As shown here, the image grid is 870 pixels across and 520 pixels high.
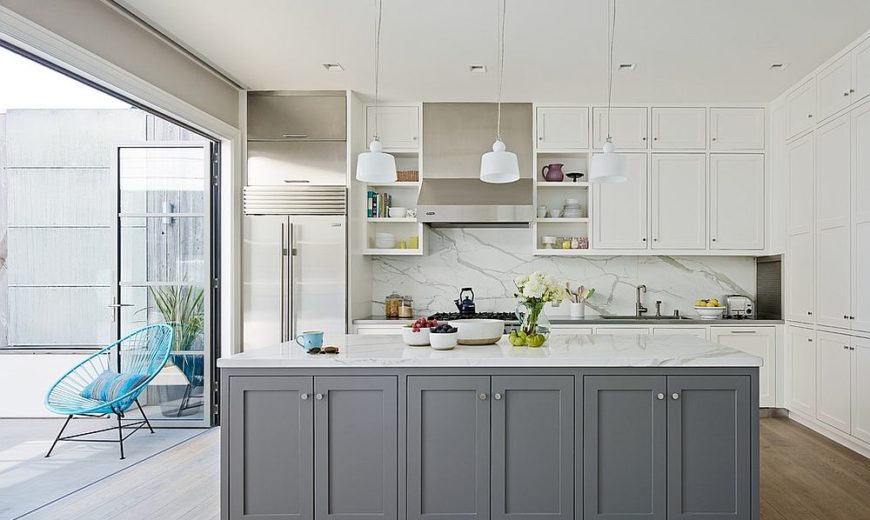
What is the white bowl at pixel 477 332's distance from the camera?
2953mm

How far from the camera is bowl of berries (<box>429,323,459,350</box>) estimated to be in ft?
9.23

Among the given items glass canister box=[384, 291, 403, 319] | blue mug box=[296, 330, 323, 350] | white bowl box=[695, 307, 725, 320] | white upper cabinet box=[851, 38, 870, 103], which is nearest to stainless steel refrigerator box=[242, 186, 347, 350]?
glass canister box=[384, 291, 403, 319]

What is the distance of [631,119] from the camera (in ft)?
17.1

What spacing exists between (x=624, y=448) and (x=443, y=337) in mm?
944

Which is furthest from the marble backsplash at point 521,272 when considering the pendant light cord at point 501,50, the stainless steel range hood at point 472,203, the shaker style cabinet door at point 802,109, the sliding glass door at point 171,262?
the sliding glass door at point 171,262

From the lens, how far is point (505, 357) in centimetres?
260

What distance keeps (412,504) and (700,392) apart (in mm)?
1367

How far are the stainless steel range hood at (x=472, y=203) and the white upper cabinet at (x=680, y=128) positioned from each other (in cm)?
124

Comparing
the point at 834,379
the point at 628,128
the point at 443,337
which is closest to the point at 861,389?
the point at 834,379

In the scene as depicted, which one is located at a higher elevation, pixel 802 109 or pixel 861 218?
pixel 802 109

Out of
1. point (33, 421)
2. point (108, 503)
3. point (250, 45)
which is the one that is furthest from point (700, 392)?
point (33, 421)

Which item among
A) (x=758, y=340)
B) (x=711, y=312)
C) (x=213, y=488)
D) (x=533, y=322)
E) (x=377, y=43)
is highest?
(x=377, y=43)

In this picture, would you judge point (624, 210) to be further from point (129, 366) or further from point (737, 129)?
point (129, 366)

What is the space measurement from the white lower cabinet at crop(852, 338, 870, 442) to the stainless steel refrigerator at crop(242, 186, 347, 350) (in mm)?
3662
